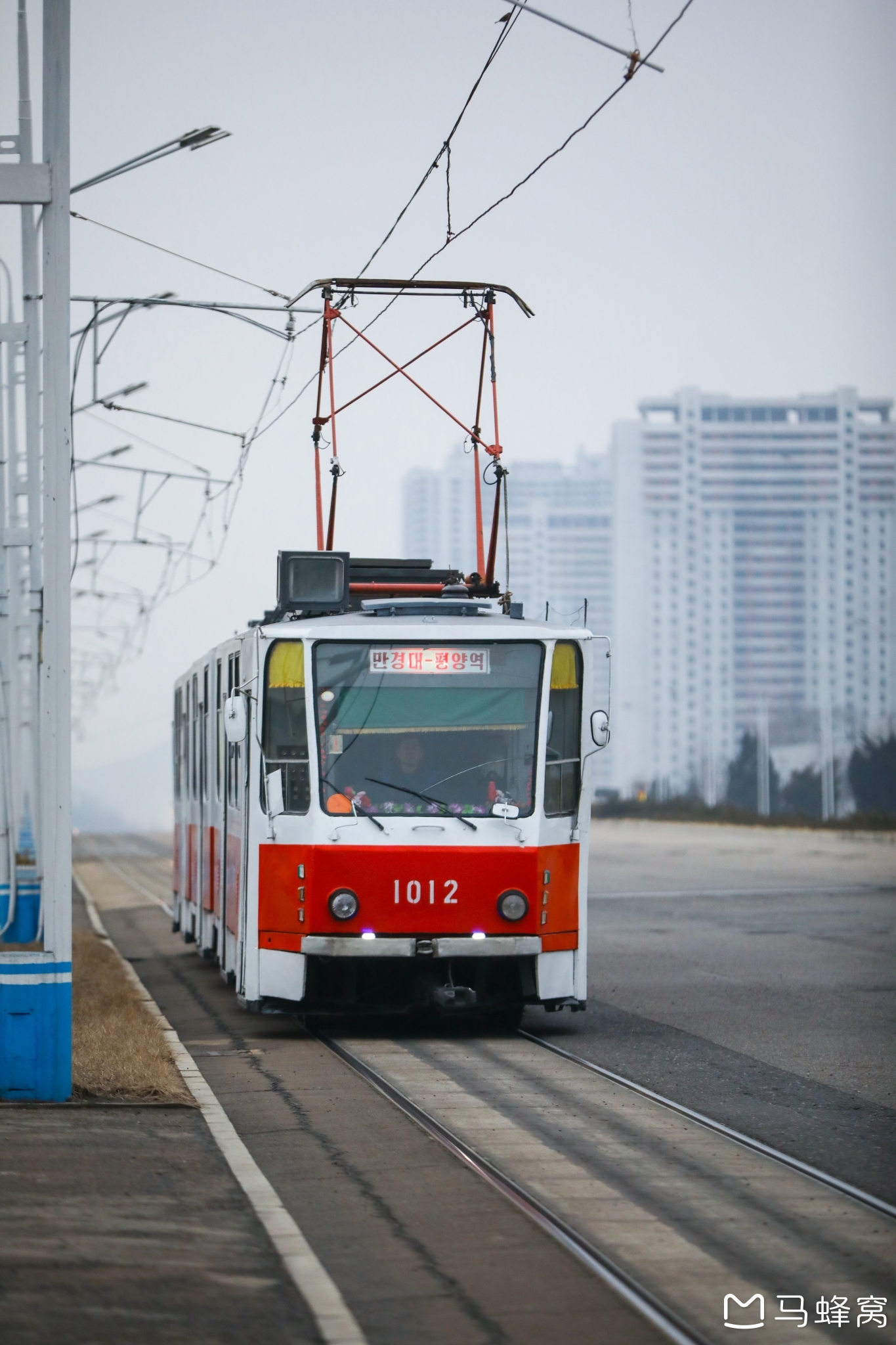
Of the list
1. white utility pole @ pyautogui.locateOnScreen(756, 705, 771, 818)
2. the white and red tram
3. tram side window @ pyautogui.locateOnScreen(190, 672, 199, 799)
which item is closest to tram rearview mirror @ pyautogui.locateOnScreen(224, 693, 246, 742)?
the white and red tram

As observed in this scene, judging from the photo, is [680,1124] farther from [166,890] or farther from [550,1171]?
[166,890]

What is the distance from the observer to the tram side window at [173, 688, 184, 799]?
2196cm

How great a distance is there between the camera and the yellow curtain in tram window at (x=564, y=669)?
1309 cm

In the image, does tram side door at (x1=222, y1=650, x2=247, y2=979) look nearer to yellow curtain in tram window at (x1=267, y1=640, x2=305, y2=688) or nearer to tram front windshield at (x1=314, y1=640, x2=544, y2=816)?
yellow curtain in tram window at (x1=267, y1=640, x2=305, y2=688)

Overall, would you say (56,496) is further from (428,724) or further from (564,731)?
(564,731)

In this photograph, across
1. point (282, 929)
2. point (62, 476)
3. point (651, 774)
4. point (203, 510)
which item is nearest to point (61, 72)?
point (62, 476)

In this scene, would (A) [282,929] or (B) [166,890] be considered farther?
(B) [166,890]

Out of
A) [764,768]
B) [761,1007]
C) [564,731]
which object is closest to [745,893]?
[761,1007]

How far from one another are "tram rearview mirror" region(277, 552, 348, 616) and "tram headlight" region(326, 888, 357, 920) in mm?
2273

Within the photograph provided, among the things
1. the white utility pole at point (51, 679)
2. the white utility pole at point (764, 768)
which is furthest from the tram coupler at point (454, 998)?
the white utility pole at point (764, 768)

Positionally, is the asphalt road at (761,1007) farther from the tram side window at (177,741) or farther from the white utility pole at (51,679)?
the tram side window at (177,741)

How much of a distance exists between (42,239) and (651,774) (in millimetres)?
180985

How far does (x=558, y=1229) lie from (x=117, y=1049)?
5.33 m

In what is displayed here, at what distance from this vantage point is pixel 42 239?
32.4ft
